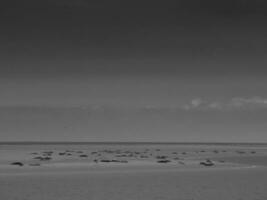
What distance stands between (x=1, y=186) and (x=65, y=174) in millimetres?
11494

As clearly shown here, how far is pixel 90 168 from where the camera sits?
183 feet

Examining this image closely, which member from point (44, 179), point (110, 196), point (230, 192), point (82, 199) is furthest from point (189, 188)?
point (44, 179)

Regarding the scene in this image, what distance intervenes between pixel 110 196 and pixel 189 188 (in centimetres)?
717

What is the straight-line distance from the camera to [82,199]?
31219 mm

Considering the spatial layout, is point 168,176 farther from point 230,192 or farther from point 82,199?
point 82,199

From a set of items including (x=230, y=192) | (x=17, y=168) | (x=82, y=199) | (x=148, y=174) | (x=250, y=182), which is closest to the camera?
(x=82, y=199)

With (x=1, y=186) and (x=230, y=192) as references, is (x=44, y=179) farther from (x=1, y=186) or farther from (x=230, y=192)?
(x=230, y=192)

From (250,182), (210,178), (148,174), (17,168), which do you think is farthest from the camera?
(17,168)

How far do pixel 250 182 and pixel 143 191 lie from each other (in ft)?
36.5

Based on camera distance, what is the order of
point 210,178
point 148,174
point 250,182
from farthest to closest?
1. point 148,174
2. point 210,178
3. point 250,182

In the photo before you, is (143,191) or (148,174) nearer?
(143,191)

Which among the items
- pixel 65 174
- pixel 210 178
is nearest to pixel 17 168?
pixel 65 174

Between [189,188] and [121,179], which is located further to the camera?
[121,179]

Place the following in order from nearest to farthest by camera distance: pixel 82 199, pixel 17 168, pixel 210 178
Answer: pixel 82 199 → pixel 210 178 → pixel 17 168
